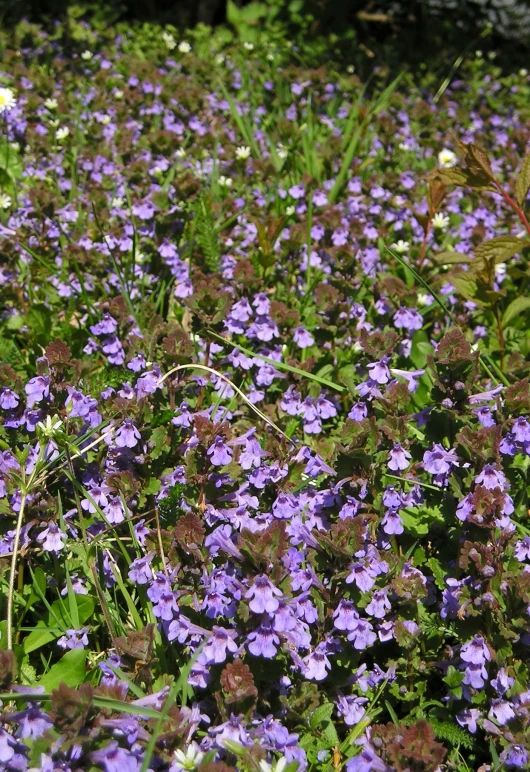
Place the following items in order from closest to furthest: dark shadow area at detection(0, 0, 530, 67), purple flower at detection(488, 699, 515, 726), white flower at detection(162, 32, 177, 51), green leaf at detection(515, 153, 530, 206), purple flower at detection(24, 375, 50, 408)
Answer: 1. purple flower at detection(488, 699, 515, 726)
2. purple flower at detection(24, 375, 50, 408)
3. green leaf at detection(515, 153, 530, 206)
4. white flower at detection(162, 32, 177, 51)
5. dark shadow area at detection(0, 0, 530, 67)

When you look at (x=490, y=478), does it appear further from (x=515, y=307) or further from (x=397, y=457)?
(x=515, y=307)

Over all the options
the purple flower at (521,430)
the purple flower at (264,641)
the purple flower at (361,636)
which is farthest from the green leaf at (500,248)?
the purple flower at (264,641)

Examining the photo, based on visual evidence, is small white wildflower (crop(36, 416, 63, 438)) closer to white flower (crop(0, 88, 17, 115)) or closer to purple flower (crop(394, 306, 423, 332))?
purple flower (crop(394, 306, 423, 332))

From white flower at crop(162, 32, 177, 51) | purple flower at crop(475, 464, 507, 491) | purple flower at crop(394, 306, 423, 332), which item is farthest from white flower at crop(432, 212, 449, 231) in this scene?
white flower at crop(162, 32, 177, 51)

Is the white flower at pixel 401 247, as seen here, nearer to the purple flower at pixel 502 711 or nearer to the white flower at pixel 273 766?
the purple flower at pixel 502 711

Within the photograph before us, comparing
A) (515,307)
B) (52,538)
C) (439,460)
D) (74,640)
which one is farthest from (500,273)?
(74,640)

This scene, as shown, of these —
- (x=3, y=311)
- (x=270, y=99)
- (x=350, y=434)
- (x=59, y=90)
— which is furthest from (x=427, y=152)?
(x=350, y=434)
